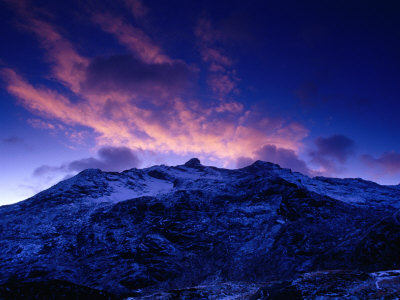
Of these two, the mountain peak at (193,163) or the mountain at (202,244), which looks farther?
the mountain peak at (193,163)

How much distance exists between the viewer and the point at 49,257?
3756 centimetres

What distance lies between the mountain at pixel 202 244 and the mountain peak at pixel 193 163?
60.7 metres

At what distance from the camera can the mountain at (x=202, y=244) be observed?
21.0 m

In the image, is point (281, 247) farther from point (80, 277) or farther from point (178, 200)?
point (80, 277)

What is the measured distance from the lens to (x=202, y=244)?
42.1 m

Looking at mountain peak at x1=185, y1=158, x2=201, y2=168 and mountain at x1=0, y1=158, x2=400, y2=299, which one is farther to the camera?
mountain peak at x1=185, y1=158, x2=201, y2=168

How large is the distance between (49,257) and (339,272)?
40926mm

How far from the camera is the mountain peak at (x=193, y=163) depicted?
423 feet

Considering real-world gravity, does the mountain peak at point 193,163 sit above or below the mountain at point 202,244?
above

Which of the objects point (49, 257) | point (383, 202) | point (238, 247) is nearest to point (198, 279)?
point (238, 247)

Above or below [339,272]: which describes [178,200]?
above

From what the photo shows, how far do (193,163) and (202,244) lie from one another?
9027 centimetres

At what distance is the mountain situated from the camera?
68.8 ft

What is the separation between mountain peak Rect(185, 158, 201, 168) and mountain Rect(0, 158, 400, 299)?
60.7 meters
